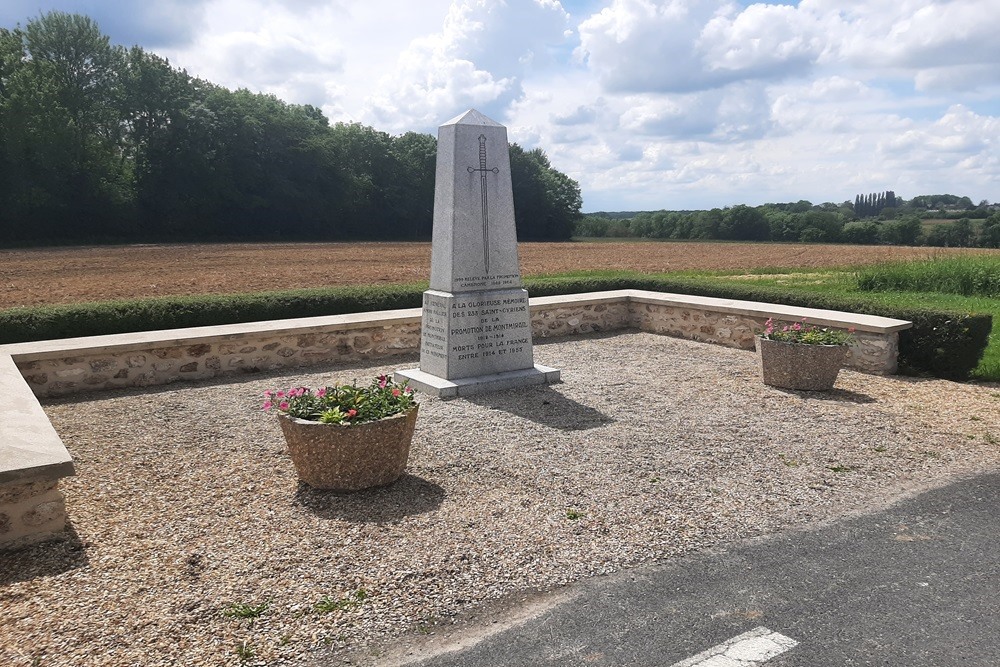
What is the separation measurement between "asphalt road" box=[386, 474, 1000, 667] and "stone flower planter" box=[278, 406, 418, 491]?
1.75 metres

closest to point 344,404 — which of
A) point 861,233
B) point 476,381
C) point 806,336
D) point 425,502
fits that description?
point 425,502

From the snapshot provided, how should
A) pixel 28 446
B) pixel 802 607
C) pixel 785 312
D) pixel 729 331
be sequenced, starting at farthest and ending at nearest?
1. pixel 729 331
2. pixel 785 312
3. pixel 28 446
4. pixel 802 607

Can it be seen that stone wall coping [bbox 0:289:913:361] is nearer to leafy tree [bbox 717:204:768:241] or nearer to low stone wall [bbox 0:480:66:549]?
low stone wall [bbox 0:480:66:549]

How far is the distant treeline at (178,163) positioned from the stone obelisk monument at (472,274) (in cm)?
3980

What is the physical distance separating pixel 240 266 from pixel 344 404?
2701 cm

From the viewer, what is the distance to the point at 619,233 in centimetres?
7525

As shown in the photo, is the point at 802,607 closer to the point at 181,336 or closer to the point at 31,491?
the point at 31,491

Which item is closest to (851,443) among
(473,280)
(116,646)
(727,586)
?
(727,586)

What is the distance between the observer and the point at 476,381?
26.2ft

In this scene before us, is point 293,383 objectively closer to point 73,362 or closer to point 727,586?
point 73,362

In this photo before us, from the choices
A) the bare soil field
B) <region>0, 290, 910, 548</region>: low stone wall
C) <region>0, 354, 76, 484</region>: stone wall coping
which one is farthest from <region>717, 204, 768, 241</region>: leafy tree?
<region>0, 354, 76, 484</region>: stone wall coping

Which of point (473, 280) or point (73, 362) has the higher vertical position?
point (473, 280)

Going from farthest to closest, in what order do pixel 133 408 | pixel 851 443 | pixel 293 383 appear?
pixel 293 383 → pixel 133 408 → pixel 851 443

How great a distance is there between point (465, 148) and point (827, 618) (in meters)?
5.60
